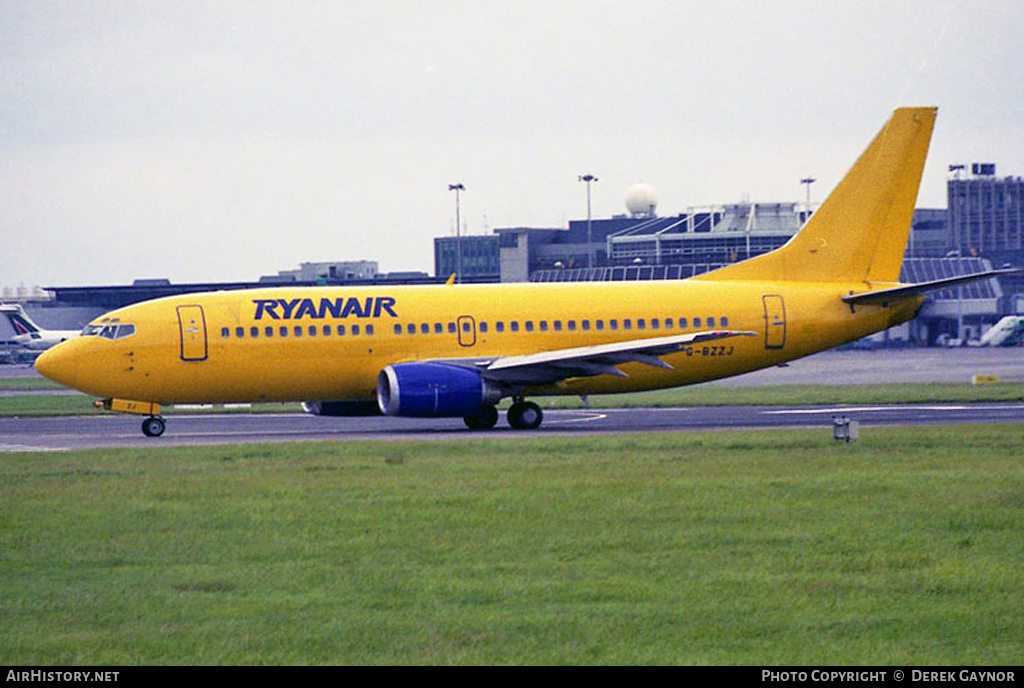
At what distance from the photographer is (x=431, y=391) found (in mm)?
36438

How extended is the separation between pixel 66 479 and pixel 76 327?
354 ft

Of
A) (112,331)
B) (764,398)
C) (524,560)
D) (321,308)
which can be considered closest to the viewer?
(524,560)

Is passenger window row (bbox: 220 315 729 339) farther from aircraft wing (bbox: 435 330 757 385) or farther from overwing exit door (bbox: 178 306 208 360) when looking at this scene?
aircraft wing (bbox: 435 330 757 385)

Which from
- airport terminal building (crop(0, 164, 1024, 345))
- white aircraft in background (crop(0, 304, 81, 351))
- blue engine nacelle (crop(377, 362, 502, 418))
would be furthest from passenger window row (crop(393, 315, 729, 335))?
white aircraft in background (crop(0, 304, 81, 351))

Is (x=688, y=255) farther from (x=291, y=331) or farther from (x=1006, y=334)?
(x=291, y=331)

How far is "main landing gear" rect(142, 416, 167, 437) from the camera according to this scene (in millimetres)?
38094

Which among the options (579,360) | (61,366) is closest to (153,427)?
(61,366)

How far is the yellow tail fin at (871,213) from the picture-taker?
4062 centimetres

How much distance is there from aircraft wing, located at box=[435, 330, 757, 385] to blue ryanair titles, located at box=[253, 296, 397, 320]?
2.28 meters

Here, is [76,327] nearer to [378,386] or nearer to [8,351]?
[8,351]

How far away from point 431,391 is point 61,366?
31.7 feet

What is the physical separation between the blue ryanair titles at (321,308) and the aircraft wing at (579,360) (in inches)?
89.7

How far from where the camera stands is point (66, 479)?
25.8 m

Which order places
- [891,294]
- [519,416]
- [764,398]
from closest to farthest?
[519,416] < [891,294] < [764,398]
